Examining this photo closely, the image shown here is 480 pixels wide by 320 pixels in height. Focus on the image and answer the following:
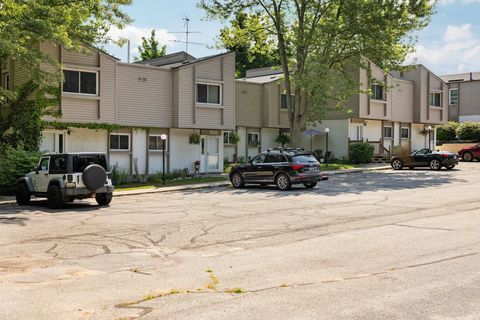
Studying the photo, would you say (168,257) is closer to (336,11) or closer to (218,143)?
(218,143)

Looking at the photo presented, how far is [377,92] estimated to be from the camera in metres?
43.3

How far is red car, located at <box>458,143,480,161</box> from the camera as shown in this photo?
4106 centimetres

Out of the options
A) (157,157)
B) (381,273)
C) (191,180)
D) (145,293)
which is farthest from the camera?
(157,157)

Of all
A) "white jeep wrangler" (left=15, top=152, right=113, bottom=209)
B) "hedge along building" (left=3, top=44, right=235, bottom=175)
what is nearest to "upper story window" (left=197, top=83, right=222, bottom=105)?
"hedge along building" (left=3, top=44, right=235, bottom=175)

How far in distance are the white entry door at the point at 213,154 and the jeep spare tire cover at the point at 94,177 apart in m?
14.8

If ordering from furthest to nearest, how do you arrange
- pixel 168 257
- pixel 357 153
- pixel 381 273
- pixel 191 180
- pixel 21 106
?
pixel 357 153
pixel 191 180
pixel 21 106
pixel 168 257
pixel 381 273

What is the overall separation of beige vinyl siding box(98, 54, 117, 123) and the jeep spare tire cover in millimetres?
9971

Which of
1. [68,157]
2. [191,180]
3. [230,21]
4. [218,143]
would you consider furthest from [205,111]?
[68,157]

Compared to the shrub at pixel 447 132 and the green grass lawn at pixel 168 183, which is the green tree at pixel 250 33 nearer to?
the green grass lawn at pixel 168 183

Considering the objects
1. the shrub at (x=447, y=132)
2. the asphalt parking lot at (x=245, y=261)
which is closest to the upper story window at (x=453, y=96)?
the shrub at (x=447, y=132)

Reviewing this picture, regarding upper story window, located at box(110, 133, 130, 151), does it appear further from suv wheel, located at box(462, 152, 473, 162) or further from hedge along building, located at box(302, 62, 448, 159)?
suv wheel, located at box(462, 152, 473, 162)

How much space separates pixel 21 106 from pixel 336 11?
64.6 feet

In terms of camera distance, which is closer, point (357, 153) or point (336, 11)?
point (336, 11)

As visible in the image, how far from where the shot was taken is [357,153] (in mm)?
39000
